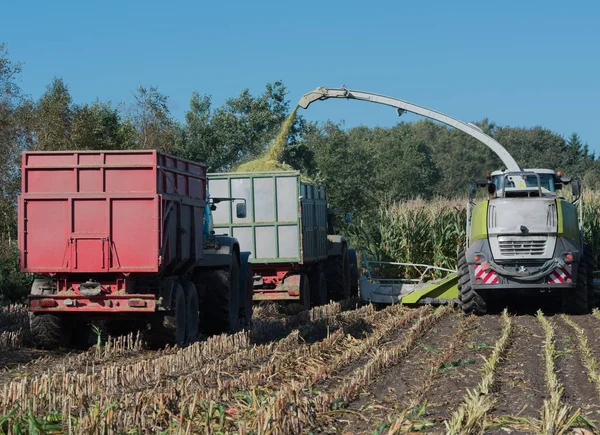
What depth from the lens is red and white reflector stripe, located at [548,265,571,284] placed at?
18.0 meters

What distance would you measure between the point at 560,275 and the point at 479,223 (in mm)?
1802

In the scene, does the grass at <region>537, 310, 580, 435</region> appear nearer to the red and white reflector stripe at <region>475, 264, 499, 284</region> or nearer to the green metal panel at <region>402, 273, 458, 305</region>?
the red and white reflector stripe at <region>475, 264, 499, 284</region>

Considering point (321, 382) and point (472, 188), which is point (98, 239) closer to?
point (321, 382)

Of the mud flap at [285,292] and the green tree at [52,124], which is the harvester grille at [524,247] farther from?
the green tree at [52,124]

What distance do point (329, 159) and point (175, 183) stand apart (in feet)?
100

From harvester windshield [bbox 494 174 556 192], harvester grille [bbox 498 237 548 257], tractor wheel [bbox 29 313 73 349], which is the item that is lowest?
tractor wheel [bbox 29 313 73 349]

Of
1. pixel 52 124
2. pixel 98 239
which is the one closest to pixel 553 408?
pixel 98 239

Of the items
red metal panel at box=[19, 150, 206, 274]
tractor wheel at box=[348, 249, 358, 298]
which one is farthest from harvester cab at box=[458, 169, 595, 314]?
red metal panel at box=[19, 150, 206, 274]

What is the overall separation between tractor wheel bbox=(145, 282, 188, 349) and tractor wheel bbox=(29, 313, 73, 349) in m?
1.12

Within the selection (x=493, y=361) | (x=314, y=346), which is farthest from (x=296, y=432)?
(x=314, y=346)

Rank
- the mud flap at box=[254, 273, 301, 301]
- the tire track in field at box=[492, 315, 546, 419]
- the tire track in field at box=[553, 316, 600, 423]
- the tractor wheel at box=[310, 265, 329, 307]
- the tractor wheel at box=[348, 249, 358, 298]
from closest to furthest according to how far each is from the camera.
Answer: the tire track in field at box=[492, 315, 546, 419]
the tire track in field at box=[553, 316, 600, 423]
the mud flap at box=[254, 273, 301, 301]
the tractor wheel at box=[310, 265, 329, 307]
the tractor wheel at box=[348, 249, 358, 298]

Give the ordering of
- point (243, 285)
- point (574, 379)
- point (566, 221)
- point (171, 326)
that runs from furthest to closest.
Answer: point (566, 221)
point (243, 285)
point (171, 326)
point (574, 379)

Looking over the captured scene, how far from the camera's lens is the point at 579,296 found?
728 inches

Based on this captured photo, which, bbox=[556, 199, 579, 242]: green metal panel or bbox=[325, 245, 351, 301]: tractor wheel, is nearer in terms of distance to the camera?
bbox=[556, 199, 579, 242]: green metal panel
